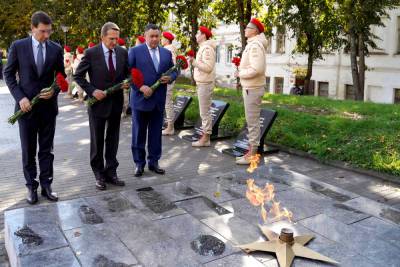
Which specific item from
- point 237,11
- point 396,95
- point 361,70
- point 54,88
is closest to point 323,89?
point 396,95

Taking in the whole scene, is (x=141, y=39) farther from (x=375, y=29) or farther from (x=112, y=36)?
(x=375, y=29)

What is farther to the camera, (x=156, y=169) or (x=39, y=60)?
(x=156, y=169)

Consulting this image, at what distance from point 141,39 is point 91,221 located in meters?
7.30

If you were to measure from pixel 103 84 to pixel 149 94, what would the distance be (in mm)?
732

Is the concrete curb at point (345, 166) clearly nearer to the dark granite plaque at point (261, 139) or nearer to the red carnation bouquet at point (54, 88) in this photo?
the dark granite plaque at point (261, 139)

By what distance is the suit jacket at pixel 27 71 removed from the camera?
5.34 meters

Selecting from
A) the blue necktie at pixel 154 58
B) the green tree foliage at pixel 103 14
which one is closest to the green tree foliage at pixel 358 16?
the green tree foliage at pixel 103 14

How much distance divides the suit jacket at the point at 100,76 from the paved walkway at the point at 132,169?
113cm

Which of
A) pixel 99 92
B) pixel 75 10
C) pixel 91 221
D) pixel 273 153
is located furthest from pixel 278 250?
pixel 75 10

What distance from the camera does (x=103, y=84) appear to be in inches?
238

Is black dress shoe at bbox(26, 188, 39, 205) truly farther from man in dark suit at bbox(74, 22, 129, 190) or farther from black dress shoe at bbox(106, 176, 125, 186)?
black dress shoe at bbox(106, 176, 125, 186)

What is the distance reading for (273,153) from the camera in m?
8.77

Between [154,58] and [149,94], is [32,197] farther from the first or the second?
[154,58]

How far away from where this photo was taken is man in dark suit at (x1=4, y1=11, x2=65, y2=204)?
5.33m
